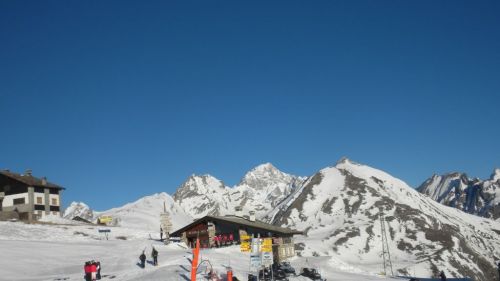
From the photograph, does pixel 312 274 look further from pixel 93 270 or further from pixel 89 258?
pixel 89 258

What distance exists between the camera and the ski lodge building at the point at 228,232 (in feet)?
241

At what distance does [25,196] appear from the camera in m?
92.2

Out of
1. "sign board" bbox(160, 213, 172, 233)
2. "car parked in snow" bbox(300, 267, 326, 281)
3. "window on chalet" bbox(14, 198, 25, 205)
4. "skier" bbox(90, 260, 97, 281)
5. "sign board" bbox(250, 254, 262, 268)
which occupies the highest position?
"window on chalet" bbox(14, 198, 25, 205)

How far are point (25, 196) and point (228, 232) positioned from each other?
40026 mm

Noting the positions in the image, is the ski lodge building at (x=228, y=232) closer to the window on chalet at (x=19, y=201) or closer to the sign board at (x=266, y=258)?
the window on chalet at (x=19, y=201)

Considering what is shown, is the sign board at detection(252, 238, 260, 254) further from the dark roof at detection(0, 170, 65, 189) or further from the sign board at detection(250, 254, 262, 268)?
the dark roof at detection(0, 170, 65, 189)

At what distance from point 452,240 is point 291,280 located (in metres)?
150

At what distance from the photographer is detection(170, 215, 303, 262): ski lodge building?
2894 inches

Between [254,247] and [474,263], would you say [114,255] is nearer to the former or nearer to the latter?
[254,247]

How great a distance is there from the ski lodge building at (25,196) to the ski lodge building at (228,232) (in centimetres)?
2970

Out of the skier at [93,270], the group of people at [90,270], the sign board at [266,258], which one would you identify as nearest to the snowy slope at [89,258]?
the skier at [93,270]

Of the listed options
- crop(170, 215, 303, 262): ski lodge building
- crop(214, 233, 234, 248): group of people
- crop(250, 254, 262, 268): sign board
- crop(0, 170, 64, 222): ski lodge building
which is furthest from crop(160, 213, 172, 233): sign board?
crop(250, 254, 262, 268): sign board

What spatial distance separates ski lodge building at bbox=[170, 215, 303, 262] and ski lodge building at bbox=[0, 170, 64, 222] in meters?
29.7

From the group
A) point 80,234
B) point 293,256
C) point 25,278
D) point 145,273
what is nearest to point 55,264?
point 25,278
